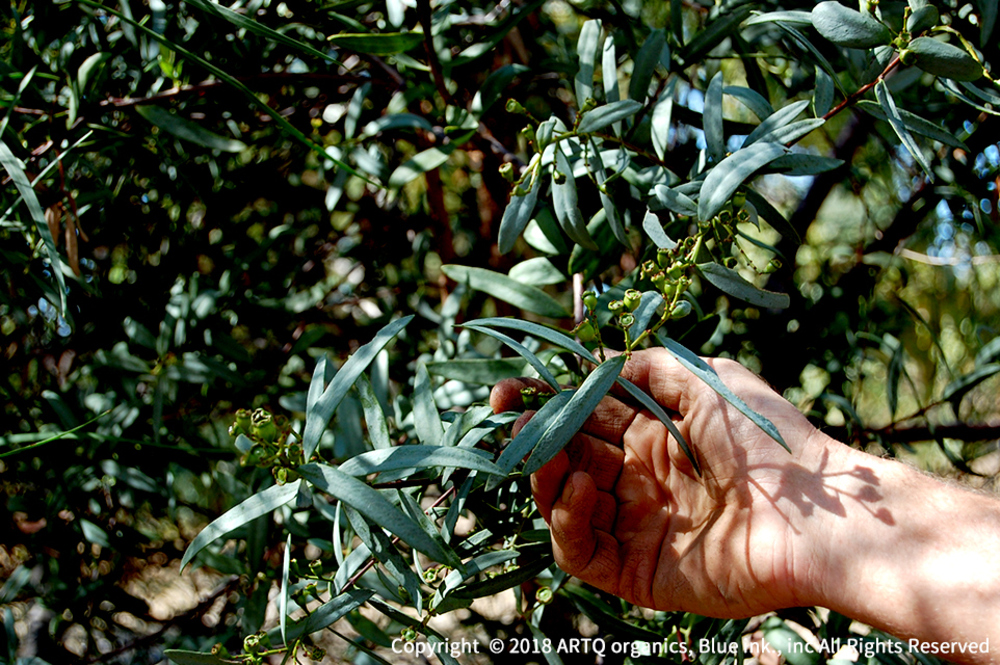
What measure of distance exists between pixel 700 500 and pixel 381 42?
71cm

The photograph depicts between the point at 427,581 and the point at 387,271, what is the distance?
34.6 inches

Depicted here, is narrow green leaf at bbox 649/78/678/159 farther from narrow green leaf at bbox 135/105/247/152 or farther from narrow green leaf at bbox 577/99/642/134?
narrow green leaf at bbox 135/105/247/152

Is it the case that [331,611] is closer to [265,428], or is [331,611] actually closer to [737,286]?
[265,428]

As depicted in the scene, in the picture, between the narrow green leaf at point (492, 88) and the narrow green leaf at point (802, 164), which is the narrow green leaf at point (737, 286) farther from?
the narrow green leaf at point (492, 88)

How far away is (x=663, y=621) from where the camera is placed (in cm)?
106

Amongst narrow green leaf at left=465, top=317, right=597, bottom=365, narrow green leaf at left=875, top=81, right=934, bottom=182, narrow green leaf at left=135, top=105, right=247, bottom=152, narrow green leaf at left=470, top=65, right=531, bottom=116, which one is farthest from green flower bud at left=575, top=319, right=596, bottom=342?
narrow green leaf at left=135, top=105, right=247, bottom=152

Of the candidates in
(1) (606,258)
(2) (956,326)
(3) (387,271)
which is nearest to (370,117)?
(3) (387,271)

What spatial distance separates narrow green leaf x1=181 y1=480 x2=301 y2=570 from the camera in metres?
0.63

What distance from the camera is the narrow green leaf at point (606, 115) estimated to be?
0.82m

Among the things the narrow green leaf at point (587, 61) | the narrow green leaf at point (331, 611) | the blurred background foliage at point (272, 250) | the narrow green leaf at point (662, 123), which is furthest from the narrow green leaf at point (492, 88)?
the narrow green leaf at point (331, 611)

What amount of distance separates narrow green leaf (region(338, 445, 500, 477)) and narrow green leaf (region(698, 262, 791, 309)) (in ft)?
1.01

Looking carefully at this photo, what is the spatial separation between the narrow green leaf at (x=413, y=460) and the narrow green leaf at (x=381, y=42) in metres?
0.56

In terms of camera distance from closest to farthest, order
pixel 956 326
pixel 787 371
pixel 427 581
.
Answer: pixel 427 581 < pixel 787 371 < pixel 956 326

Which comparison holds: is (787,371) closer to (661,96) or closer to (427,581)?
(661,96)
